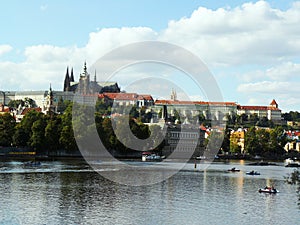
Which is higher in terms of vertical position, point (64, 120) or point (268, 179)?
point (64, 120)

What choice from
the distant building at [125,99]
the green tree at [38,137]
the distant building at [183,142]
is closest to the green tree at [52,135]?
the green tree at [38,137]

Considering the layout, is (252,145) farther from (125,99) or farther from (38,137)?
(38,137)

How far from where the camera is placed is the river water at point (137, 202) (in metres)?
33.6

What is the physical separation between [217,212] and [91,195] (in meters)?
10.2

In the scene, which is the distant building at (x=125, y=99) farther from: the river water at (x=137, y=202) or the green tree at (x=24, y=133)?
the river water at (x=137, y=202)

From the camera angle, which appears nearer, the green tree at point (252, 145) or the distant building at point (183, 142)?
the distant building at point (183, 142)

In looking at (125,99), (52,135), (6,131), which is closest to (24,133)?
(6,131)

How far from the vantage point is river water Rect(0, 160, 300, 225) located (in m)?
33.6

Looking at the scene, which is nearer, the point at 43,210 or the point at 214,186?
the point at 43,210

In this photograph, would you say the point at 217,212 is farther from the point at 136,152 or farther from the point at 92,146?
the point at 136,152

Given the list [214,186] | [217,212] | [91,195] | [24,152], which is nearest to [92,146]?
[24,152]

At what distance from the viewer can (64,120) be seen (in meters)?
98.6

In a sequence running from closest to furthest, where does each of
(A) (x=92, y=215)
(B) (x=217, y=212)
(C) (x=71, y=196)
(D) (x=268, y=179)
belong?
(A) (x=92, y=215) < (B) (x=217, y=212) < (C) (x=71, y=196) < (D) (x=268, y=179)

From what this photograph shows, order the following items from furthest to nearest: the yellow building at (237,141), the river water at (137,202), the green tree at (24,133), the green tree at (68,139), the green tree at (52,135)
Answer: the yellow building at (237,141) → the green tree at (24,133) → the green tree at (52,135) → the green tree at (68,139) → the river water at (137,202)
